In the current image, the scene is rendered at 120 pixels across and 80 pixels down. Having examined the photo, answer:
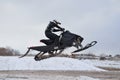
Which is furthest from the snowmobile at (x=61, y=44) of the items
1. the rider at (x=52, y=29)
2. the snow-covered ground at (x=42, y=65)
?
the snow-covered ground at (x=42, y=65)

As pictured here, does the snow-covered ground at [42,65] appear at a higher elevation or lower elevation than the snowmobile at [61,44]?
higher

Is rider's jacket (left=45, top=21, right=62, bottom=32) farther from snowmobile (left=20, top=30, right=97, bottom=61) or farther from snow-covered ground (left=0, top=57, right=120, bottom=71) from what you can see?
snow-covered ground (left=0, top=57, right=120, bottom=71)

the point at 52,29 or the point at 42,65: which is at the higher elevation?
the point at 42,65

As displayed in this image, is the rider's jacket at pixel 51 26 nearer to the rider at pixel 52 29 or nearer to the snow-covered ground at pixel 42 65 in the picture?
the rider at pixel 52 29

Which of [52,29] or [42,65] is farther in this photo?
[42,65]

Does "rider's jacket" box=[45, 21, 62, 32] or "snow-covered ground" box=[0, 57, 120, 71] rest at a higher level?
"snow-covered ground" box=[0, 57, 120, 71]

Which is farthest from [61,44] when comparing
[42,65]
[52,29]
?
[42,65]

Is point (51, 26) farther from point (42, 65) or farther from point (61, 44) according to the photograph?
point (42, 65)

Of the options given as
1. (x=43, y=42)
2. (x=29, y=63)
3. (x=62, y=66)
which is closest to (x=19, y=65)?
(x=29, y=63)

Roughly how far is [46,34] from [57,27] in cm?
53

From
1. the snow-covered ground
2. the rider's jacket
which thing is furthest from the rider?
the snow-covered ground

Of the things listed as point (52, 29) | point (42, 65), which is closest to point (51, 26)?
point (52, 29)

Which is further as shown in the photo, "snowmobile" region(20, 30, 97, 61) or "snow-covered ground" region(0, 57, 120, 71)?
"snow-covered ground" region(0, 57, 120, 71)

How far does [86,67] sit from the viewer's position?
61.9m
